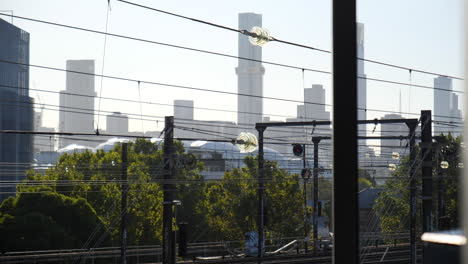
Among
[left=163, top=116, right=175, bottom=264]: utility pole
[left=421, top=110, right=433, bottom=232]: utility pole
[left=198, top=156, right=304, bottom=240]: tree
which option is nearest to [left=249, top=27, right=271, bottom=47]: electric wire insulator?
[left=163, top=116, right=175, bottom=264]: utility pole

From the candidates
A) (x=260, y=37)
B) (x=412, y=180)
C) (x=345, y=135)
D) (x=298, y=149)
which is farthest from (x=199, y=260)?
(x=345, y=135)

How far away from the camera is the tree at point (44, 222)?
24.0 m

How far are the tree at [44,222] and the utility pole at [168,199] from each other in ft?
31.9

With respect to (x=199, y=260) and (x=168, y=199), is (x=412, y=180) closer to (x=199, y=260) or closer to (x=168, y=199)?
(x=168, y=199)

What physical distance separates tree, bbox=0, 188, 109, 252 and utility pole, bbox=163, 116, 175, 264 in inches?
383

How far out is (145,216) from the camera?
32.8 metres

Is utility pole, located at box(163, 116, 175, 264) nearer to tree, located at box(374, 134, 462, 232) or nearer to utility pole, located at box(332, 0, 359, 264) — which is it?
tree, located at box(374, 134, 462, 232)

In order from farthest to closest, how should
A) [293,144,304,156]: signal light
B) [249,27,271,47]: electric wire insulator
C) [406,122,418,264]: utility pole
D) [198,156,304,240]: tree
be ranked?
1. [198,156,304,240]: tree
2. [293,144,304,156]: signal light
3. [406,122,418,264]: utility pole
4. [249,27,271,47]: electric wire insulator

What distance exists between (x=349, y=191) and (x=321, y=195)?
3279 inches

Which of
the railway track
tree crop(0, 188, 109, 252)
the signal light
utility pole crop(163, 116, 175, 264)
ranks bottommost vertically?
the railway track

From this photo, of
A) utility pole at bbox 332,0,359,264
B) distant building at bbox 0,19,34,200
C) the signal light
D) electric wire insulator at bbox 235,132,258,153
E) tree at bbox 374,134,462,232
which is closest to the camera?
utility pole at bbox 332,0,359,264

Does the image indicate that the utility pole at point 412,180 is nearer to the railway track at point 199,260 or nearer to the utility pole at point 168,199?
the railway track at point 199,260

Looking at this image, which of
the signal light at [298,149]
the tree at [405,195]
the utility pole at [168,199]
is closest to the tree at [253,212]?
the tree at [405,195]

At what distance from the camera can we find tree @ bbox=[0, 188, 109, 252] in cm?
2397
